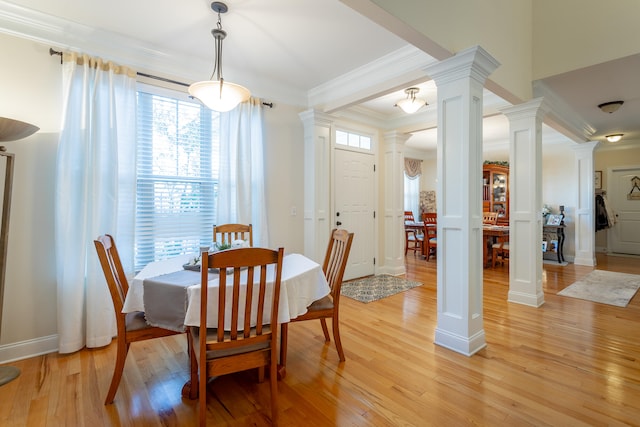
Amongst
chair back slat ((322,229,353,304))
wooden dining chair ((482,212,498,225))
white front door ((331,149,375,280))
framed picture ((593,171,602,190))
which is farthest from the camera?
framed picture ((593,171,602,190))

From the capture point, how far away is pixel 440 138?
2494mm

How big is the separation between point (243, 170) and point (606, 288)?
17.3ft

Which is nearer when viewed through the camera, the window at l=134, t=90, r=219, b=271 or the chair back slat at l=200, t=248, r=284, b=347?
the chair back slat at l=200, t=248, r=284, b=347

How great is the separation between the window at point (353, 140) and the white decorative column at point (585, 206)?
459 centimetres

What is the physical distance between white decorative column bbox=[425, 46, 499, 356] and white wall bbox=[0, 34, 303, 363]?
10.4 ft

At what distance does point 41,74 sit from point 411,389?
144 inches

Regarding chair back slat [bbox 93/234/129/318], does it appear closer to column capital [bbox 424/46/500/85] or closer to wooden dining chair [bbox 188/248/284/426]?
wooden dining chair [bbox 188/248/284/426]

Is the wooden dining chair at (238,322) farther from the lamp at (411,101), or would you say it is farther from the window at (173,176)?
the lamp at (411,101)

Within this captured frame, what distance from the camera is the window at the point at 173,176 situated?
2.86 meters

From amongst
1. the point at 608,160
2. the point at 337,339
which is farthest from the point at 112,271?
the point at 608,160

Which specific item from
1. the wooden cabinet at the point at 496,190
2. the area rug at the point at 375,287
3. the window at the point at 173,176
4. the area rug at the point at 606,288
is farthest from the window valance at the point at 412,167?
the window at the point at 173,176

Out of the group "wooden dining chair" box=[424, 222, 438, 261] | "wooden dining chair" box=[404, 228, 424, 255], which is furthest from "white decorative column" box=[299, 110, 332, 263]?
"wooden dining chair" box=[404, 228, 424, 255]

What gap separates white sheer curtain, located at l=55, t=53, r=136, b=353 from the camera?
2354 millimetres

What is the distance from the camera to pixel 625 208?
270 inches
